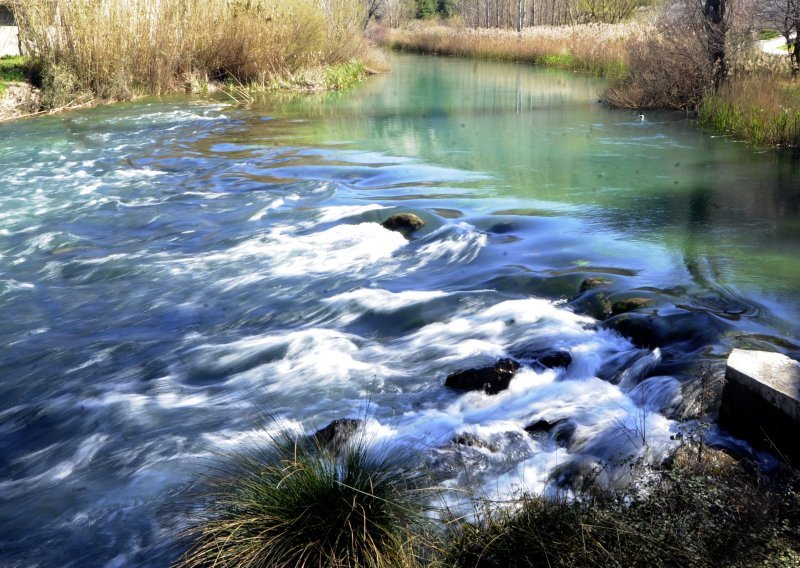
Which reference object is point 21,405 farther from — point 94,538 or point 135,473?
point 94,538

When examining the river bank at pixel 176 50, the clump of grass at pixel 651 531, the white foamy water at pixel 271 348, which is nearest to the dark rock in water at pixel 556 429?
the white foamy water at pixel 271 348

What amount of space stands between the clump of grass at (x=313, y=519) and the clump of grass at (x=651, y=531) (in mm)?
270

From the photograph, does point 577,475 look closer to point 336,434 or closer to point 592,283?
point 336,434

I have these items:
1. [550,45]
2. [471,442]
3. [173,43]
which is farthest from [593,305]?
[550,45]

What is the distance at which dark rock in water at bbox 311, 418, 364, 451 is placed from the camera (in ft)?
14.3

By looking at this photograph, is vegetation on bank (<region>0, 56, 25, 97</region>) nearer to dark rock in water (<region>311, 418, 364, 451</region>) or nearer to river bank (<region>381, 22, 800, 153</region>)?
river bank (<region>381, 22, 800, 153</region>)

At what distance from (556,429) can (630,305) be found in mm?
2042

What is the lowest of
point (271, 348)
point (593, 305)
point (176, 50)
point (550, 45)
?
point (271, 348)

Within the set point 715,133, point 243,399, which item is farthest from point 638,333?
point 715,133

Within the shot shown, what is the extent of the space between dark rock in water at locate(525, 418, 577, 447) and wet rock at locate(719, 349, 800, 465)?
0.86 m

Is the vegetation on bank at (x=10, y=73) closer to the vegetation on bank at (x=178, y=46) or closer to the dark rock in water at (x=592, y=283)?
the vegetation on bank at (x=178, y=46)

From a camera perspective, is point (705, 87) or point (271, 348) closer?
point (271, 348)

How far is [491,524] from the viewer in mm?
3074

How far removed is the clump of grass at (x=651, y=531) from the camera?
9.29ft
